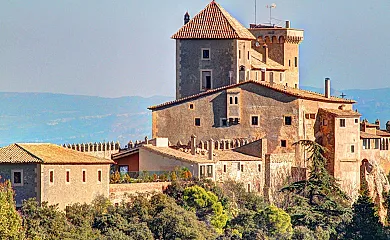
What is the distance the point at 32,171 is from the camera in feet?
201

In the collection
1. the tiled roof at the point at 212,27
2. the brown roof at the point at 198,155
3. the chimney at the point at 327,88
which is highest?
the tiled roof at the point at 212,27

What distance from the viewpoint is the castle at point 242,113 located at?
82625 mm

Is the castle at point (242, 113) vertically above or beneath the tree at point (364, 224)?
above

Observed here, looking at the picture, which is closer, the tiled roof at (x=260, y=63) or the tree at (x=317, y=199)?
the tree at (x=317, y=199)

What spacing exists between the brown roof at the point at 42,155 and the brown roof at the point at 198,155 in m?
8.92

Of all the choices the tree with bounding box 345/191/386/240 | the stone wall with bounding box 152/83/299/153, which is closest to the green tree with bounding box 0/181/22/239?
the tree with bounding box 345/191/386/240

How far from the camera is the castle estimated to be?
8262cm

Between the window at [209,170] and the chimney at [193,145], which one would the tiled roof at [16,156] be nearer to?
the window at [209,170]

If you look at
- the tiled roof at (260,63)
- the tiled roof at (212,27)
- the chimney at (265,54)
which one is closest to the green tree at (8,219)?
the tiled roof at (212,27)

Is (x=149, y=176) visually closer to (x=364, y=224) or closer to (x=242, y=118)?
(x=364, y=224)

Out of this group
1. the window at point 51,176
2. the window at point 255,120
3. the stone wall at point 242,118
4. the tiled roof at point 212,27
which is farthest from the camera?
the tiled roof at point 212,27

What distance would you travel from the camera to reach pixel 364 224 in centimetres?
7206

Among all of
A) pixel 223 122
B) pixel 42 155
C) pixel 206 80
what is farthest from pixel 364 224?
pixel 206 80

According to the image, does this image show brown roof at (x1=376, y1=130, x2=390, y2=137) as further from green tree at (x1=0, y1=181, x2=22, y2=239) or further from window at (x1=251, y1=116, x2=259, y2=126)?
green tree at (x1=0, y1=181, x2=22, y2=239)
